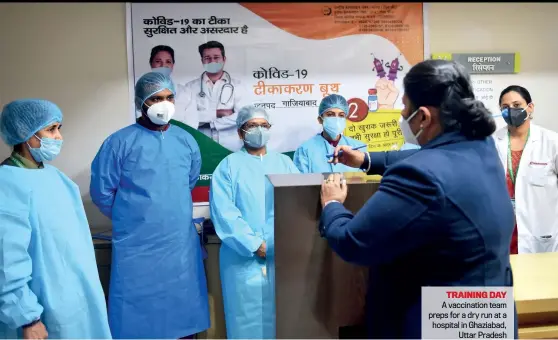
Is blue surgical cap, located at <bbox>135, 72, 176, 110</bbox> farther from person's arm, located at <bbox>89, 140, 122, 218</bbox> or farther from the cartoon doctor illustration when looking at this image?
the cartoon doctor illustration

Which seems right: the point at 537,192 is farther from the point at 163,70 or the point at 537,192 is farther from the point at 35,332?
the point at 35,332

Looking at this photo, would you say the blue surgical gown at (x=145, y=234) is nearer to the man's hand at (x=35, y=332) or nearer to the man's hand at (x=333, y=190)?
the man's hand at (x=35, y=332)

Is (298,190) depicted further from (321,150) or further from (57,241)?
(321,150)

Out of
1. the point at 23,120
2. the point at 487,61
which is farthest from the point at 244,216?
the point at 487,61

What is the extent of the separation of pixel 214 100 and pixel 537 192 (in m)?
2.06

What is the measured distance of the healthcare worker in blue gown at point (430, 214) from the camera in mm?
902

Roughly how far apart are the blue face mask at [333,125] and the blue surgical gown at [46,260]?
152 centimetres

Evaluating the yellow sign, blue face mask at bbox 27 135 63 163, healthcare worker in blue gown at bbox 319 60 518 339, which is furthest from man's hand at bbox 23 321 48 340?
the yellow sign

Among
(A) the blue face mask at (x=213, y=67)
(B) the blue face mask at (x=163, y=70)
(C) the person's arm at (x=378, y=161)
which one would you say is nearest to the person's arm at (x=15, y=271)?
(C) the person's arm at (x=378, y=161)

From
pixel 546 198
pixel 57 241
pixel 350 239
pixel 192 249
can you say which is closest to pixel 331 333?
pixel 350 239

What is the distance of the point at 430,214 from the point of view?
0.90m

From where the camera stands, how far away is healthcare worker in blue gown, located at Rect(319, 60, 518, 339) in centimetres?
90

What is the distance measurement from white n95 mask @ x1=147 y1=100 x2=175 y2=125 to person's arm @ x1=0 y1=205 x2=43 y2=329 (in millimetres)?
991

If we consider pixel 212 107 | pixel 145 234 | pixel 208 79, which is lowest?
pixel 145 234
